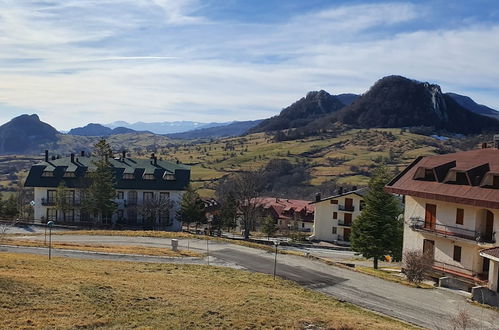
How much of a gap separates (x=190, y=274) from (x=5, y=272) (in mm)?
10400

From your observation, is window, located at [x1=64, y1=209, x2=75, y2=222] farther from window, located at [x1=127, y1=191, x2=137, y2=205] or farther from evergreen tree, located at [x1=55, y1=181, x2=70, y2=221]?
window, located at [x1=127, y1=191, x2=137, y2=205]

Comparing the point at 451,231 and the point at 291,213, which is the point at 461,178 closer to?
the point at 451,231

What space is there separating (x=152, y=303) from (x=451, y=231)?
74.7 feet

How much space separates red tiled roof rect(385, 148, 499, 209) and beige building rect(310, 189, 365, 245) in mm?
40319

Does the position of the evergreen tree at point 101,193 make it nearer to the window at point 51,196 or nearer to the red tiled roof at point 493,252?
the window at point 51,196

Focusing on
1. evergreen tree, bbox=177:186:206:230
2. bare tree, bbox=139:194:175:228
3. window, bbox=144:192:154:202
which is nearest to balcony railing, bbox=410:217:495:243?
evergreen tree, bbox=177:186:206:230

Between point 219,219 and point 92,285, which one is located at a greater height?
point 92,285

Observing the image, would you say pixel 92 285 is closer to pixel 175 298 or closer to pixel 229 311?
pixel 175 298

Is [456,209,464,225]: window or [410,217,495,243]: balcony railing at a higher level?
[456,209,464,225]: window

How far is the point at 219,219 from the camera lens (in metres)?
75.2

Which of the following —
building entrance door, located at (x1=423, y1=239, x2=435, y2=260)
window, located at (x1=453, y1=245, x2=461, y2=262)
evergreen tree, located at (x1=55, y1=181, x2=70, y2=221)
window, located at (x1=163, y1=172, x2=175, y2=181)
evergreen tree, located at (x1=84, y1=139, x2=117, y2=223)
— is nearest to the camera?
window, located at (x1=453, y1=245, x2=461, y2=262)

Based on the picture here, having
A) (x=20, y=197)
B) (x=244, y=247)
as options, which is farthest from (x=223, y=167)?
(x=244, y=247)

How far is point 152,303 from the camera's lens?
769 inches

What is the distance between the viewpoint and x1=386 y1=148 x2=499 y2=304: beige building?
3058 cm
